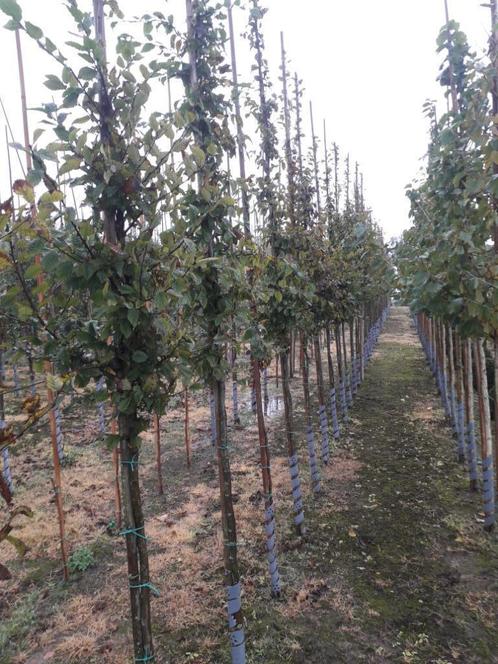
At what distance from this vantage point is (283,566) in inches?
243

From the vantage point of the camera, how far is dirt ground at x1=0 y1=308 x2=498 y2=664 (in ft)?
15.8

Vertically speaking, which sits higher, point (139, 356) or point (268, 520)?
point (139, 356)

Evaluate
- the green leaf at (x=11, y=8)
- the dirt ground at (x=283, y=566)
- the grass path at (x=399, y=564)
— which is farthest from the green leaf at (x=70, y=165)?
the grass path at (x=399, y=564)

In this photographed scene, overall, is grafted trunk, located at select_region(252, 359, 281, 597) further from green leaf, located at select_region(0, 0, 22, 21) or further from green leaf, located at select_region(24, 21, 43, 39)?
green leaf, located at select_region(0, 0, 22, 21)

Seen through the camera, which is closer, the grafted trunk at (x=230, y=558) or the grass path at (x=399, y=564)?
the grafted trunk at (x=230, y=558)

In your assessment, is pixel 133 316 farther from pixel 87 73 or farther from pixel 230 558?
pixel 230 558

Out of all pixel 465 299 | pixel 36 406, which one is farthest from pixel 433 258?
pixel 36 406

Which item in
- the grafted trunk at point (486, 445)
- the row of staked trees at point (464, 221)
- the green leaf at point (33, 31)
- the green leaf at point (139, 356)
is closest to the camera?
the green leaf at point (33, 31)

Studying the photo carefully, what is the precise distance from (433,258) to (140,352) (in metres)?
3.23

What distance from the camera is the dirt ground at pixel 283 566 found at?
4.81m

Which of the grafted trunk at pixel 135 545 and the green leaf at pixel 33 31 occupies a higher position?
the green leaf at pixel 33 31

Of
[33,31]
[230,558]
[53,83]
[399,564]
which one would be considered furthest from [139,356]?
[399,564]

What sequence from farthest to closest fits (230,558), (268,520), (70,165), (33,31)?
(268,520), (230,558), (70,165), (33,31)

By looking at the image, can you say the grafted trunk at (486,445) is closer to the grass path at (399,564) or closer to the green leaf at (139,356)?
the grass path at (399,564)
